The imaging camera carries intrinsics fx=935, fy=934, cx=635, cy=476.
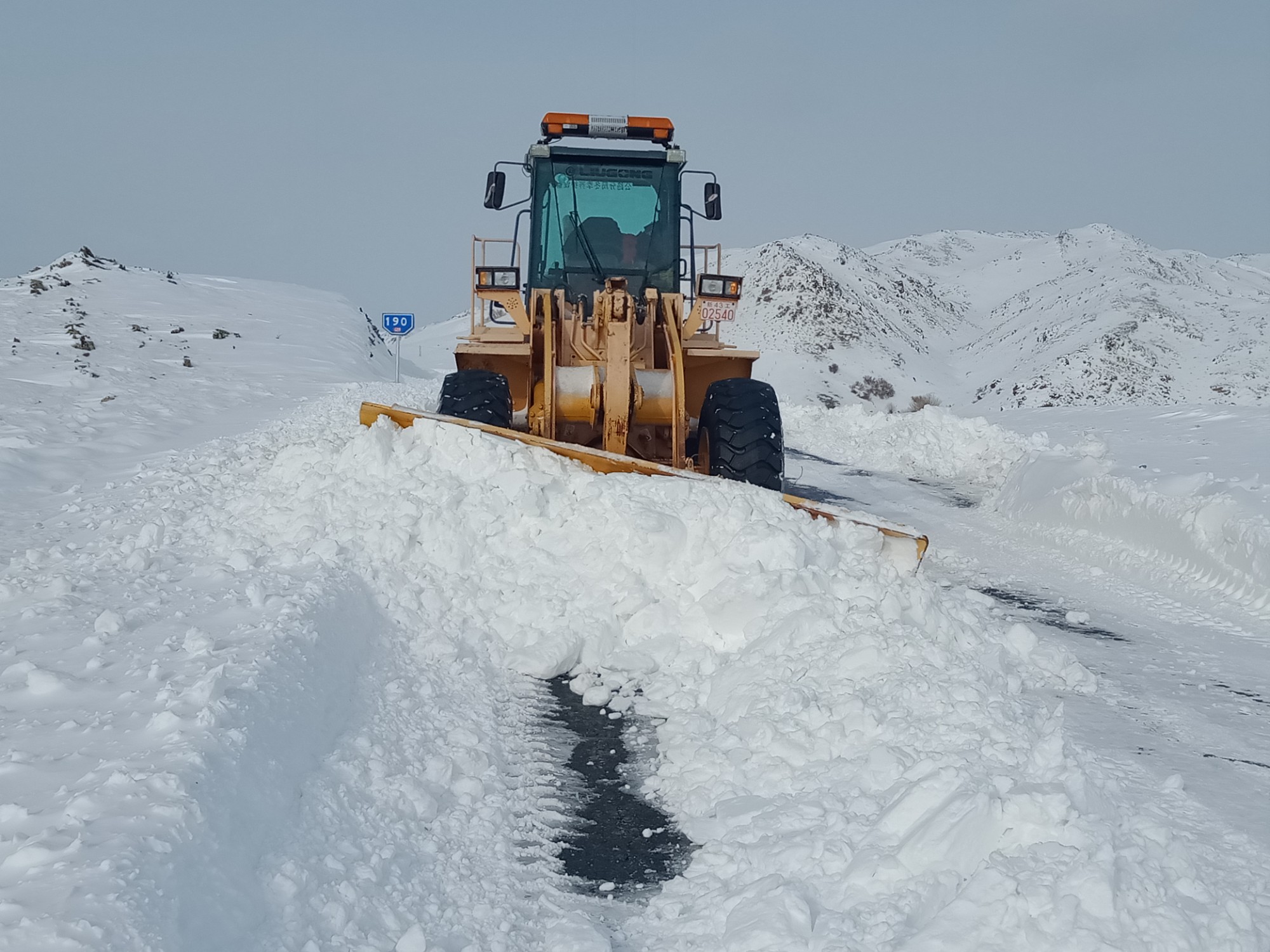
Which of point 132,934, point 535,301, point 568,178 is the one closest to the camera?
point 132,934

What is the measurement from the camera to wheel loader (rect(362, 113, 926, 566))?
6414mm

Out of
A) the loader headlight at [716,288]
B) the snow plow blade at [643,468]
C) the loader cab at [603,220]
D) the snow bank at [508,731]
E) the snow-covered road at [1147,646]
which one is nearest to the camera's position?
the snow bank at [508,731]

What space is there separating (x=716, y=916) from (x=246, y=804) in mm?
1482

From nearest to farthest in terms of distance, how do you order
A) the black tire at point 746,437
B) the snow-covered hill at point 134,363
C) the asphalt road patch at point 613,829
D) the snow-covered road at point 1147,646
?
the asphalt road patch at point 613,829 < the snow-covered road at point 1147,646 < the black tire at point 746,437 < the snow-covered hill at point 134,363

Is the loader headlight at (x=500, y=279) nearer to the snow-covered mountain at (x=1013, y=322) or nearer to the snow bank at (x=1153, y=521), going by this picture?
the snow bank at (x=1153, y=521)

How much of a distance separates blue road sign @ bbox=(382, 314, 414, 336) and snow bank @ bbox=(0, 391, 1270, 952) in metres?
12.7

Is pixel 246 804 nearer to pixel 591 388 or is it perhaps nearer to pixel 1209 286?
pixel 591 388

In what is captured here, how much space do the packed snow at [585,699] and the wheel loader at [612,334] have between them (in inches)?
28.1

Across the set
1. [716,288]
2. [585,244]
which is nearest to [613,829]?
[716,288]

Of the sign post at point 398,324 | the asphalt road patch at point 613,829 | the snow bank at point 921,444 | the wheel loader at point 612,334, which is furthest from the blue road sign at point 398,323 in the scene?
the asphalt road patch at point 613,829

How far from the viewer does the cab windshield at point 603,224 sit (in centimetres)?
756

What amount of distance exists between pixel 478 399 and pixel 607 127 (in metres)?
2.68

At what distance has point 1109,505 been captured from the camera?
8.34 m

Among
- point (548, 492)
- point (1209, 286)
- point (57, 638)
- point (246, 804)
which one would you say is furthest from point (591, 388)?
point (1209, 286)
